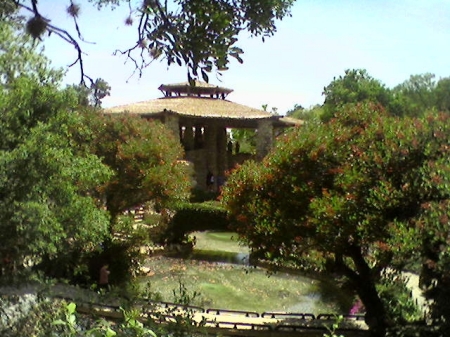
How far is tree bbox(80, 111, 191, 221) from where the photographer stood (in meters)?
18.6

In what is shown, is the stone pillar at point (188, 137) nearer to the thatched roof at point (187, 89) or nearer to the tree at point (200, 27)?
the thatched roof at point (187, 89)

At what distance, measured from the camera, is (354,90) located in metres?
55.4

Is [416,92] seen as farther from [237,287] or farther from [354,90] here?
[237,287]

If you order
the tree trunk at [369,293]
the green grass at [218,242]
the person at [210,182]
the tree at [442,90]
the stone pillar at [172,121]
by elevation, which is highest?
the tree at [442,90]

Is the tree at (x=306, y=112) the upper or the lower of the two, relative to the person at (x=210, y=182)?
upper

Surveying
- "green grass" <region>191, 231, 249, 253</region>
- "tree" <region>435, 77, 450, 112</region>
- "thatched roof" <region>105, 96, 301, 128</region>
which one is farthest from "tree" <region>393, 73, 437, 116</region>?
"green grass" <region>191, 231, 249, 253</region>

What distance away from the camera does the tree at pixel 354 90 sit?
51500mm

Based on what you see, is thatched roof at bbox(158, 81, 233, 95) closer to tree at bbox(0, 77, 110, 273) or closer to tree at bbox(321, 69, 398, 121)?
tree at bbox(321, 69, 398, 121)

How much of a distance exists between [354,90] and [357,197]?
48272 millimetres

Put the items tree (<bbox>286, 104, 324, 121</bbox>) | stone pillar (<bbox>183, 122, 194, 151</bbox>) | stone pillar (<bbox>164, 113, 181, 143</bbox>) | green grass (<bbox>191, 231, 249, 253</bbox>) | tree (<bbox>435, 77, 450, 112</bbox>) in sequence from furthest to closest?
tree (<bbox>286, 104, 324, 121</bbox>)
tree (<bbox>435, 77, 450, 112</bbox>)
stone pillar (<bbox>183, 122, 194, 151</bbox>)
stone pillar (<bbox>164, 113, 181, 143</bbox>)
green grass (<bbox>191, 231, 249, 253</bbox>)

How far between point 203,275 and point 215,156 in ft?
55.7

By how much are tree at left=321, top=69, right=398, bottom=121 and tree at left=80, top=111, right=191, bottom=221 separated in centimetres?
3099

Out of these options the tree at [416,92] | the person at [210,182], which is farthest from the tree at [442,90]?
the person at [210,182]

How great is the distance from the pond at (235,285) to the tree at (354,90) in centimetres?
3071
